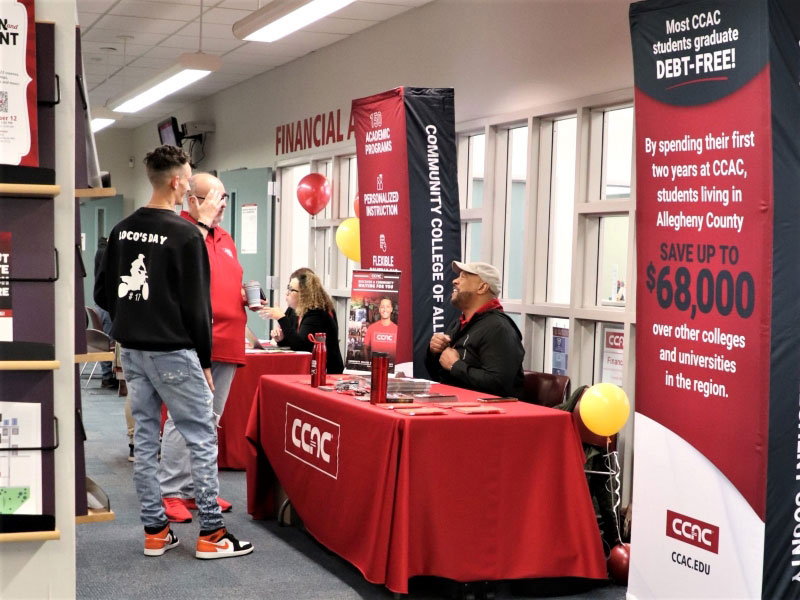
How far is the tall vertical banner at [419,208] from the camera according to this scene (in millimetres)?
5363

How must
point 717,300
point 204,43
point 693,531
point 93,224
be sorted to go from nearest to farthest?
point 717,300, point 693,531, point 204,43, point 93,224

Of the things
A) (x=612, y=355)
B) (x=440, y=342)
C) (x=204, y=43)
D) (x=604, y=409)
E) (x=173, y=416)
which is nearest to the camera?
(x=604, y=409)

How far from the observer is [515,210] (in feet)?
19.7

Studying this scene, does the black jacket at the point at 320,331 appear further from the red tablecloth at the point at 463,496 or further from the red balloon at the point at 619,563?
the red balloon at the point at 619,563

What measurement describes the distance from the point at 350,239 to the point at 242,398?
152cm

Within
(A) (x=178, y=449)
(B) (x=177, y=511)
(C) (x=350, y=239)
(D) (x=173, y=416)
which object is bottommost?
(B) (x=177, y=511)

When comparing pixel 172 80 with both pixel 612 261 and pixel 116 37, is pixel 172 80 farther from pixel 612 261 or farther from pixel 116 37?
pixel 612 261

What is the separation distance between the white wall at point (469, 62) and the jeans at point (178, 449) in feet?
7.70

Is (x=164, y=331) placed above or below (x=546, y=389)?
above

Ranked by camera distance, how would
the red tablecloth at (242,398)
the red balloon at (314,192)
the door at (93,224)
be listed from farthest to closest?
1. the door at (93,224)
2. the red balloon at (314,192)
3. the red tablecloth at (242,398)

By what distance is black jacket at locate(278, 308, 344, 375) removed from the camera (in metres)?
6.04

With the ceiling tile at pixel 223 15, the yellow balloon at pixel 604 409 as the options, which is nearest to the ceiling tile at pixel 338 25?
the ceiling tile at pixel 223 15

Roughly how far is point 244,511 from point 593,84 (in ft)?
9.37

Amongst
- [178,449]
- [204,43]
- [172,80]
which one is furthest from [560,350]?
[204,43]
